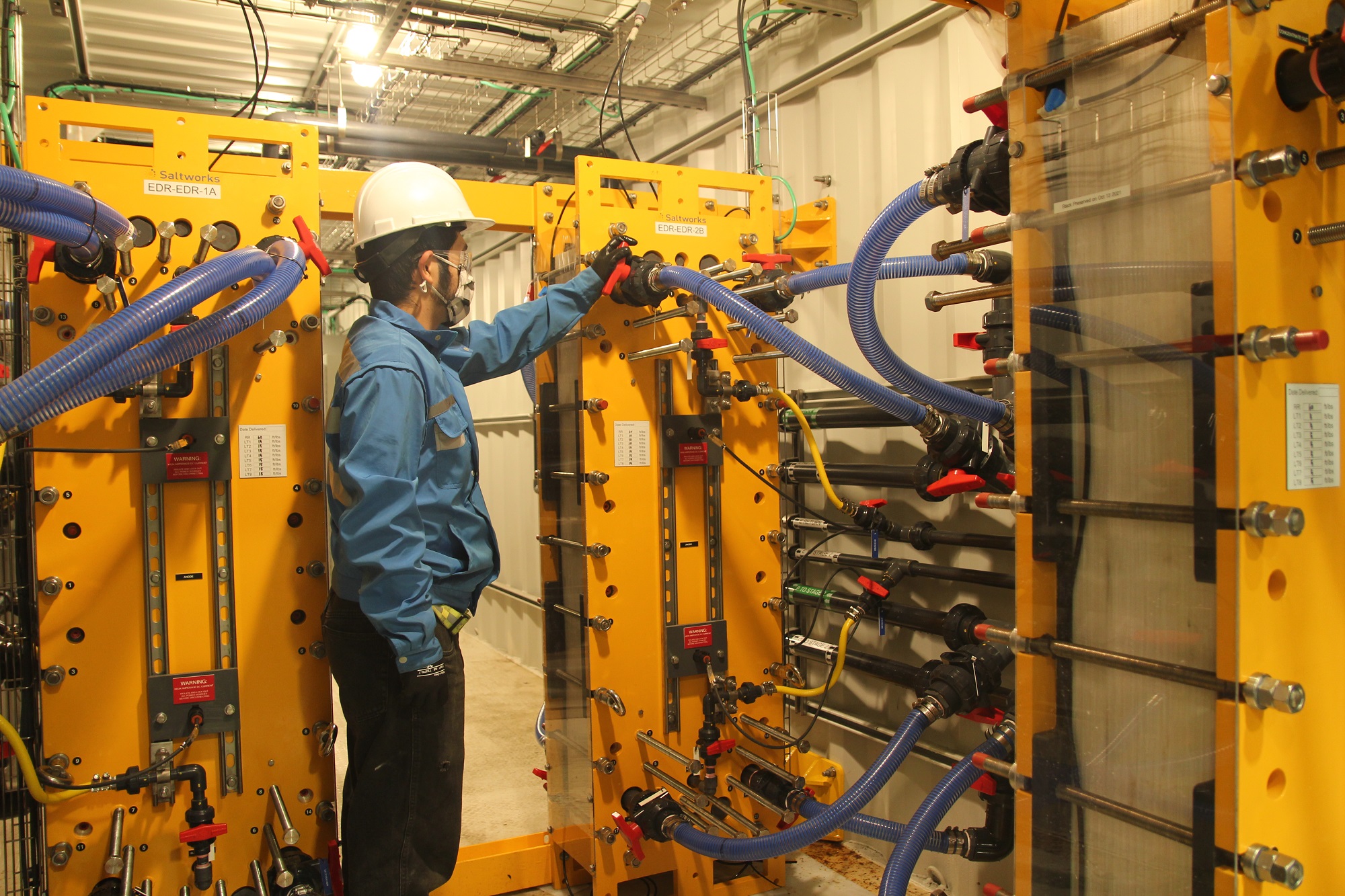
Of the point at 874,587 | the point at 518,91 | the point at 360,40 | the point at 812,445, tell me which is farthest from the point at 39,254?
the point at 518,91

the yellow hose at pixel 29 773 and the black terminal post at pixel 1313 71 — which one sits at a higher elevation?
the black terminal post at pixel 1313 71

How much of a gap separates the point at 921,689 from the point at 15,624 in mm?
2578

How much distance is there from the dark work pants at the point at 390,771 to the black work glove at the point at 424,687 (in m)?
0.03

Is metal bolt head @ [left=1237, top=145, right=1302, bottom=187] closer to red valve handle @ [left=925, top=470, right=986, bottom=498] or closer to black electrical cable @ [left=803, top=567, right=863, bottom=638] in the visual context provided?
red valve handle @ [left=925, top=470, right=986, bottom=498]

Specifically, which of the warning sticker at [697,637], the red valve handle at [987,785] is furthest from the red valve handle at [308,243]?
the red valve handle at [987,785]

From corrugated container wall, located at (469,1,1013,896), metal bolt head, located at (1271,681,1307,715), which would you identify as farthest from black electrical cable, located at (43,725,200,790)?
metal bolt head, located at (1271,681,1307,715)

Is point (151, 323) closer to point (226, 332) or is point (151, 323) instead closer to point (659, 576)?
point (226, 332)

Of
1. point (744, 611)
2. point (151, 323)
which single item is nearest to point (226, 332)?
point (151, 323)

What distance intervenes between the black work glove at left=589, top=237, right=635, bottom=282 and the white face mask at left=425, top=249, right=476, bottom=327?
1.41ft

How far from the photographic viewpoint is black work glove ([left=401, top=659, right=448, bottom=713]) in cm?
227

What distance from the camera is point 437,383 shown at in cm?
243

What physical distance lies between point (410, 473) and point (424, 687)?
572 mm

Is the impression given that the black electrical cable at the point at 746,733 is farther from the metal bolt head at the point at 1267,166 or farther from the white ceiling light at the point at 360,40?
the white ceiling light at the point at 360,40

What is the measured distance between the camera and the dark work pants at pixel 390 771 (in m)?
2.36
